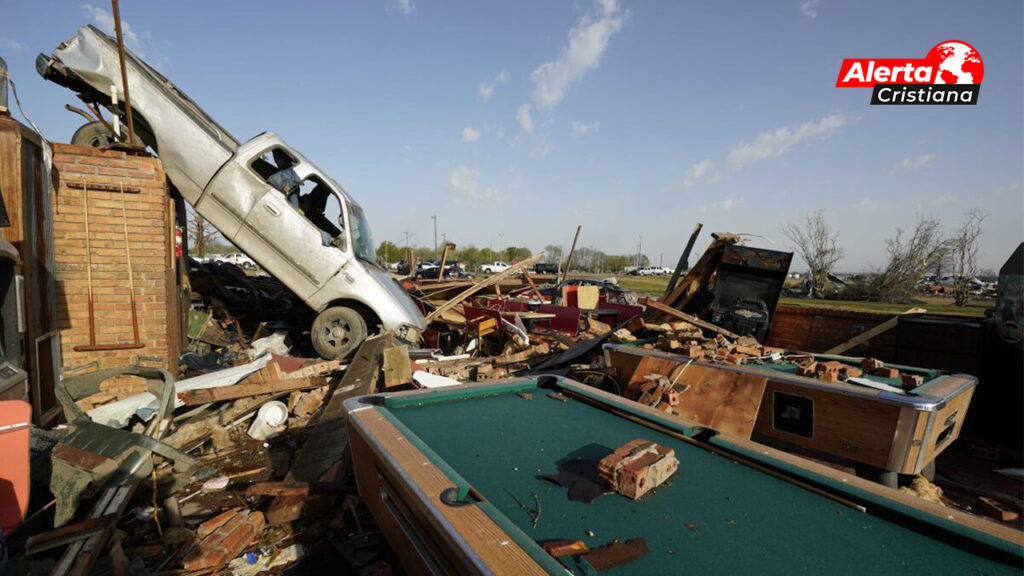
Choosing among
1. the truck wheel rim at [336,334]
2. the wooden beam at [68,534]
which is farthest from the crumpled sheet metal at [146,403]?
the wooden beam at [68,534]

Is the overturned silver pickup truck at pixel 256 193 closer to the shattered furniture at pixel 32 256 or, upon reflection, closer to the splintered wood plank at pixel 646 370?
the shattered furniture at pixel 32 256

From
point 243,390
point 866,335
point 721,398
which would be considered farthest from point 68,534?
point 866,335

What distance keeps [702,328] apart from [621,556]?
197 inches

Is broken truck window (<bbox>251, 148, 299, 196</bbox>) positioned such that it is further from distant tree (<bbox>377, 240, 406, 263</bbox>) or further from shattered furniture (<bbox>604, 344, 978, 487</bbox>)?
distant tree (<bbox>377, 240, 406, 263</bbox>)

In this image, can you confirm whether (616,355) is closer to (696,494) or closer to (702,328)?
(702,328)

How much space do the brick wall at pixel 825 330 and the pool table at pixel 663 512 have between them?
5066mm

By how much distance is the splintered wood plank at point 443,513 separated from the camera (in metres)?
1.23

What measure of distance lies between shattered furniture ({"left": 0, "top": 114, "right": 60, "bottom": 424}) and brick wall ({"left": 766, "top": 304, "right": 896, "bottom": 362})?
854cm

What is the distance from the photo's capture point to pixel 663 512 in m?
1.59

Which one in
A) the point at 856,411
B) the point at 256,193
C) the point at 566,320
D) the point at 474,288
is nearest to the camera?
the point at 856,411

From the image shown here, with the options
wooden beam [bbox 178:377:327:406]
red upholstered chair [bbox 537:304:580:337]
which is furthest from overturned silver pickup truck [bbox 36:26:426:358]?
red upholstered chair [bbox 537:304:580:337]

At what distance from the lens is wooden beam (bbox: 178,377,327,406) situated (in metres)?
4.57

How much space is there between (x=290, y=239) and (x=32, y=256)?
2663mm

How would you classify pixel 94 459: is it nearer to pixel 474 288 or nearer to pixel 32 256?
pixel 32 256
